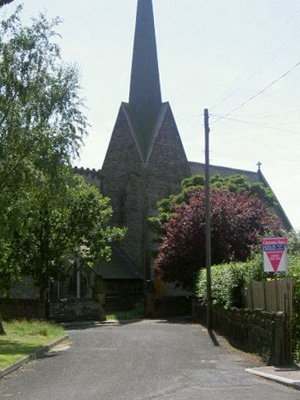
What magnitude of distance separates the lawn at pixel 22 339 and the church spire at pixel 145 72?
106 feet

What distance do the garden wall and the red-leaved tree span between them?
1073cm

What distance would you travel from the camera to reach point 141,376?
440 inches

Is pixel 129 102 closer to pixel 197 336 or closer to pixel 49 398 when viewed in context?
pixel 197 336

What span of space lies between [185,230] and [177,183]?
20.2 metres

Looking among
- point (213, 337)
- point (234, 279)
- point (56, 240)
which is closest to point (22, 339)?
point (213, 337)

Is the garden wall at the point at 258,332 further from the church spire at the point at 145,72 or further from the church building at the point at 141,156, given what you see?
the church spire at the point at 145,72

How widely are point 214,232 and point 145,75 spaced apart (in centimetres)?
2539

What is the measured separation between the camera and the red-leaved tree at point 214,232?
31.6m

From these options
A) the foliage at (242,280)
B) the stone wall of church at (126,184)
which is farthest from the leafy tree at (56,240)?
the stone wall of church at (126,184)

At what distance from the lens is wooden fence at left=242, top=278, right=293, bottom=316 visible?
12.9 metres

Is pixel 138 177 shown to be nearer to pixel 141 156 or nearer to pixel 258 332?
pixel 141 156

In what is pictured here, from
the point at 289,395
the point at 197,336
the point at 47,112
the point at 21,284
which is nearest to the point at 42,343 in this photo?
the point at 197,336

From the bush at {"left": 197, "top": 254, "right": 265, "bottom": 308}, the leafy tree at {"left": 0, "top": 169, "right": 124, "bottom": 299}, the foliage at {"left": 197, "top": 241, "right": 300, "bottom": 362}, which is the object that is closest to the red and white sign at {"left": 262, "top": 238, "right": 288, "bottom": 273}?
the foliage at {"left": 197, "top": 241, "right": 300, "bottom": 362}

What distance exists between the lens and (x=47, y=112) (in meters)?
19.4
